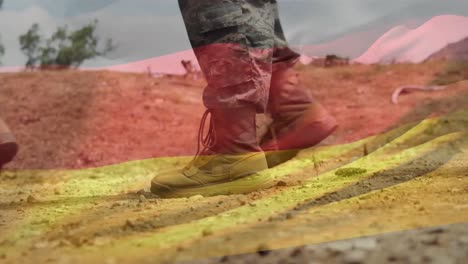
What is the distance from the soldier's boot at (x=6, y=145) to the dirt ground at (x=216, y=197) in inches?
1.2

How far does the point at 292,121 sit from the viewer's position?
170 centimetres

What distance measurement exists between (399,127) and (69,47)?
31.6 inches

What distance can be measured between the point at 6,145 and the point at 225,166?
47 cm

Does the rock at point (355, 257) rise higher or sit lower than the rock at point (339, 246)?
lower

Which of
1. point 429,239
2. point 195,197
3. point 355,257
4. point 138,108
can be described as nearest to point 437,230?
point 429,239

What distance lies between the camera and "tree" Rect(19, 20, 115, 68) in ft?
4.65

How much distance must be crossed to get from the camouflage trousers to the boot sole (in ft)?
0.55

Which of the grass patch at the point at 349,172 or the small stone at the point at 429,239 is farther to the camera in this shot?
the grass patch at the point at 349,172

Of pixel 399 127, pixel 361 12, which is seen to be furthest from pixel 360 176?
pixel 361 12

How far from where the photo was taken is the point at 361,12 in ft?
5.17

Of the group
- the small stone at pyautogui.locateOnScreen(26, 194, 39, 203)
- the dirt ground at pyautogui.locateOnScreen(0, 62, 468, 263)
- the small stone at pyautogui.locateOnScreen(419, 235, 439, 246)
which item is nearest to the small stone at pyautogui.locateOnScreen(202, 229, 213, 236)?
the dirt ground at pyautogui.locateOnScreen(0, 62, 468, 263)

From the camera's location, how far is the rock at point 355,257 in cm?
108
